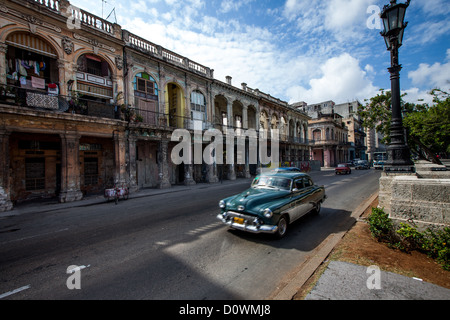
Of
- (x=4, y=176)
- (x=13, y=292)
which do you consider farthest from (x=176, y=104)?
(x=13, y=292)

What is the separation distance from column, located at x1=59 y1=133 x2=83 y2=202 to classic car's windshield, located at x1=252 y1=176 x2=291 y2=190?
36.2 ft

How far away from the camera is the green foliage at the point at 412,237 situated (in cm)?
340

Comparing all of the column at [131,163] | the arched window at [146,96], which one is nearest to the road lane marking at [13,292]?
the column at [131,163]

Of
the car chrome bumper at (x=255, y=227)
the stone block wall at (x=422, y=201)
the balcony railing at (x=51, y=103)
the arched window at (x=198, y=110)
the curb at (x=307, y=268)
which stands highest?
the arched window at (x=198, y=110)

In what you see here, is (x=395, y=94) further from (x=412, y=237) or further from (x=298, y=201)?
(x=298, y=201)

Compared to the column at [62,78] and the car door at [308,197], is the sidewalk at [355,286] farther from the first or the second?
the column at [62,78]

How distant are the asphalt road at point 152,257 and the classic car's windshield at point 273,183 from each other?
4.15ft

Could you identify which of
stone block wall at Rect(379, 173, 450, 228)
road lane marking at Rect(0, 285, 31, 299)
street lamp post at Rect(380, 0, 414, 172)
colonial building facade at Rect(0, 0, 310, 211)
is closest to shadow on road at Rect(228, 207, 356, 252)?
stone block wall at Rect(379, 173, 450, 228)

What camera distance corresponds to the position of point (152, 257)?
4199 millimetres

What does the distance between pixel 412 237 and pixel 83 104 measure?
15537 mm

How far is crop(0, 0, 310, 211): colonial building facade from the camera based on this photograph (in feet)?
34.7

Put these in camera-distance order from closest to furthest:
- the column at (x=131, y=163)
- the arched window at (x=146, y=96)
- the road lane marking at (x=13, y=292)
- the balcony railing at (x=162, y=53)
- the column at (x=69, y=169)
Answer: the road lane marking at (x=13, y=292)
the column at (x=69, y=169)
the column at (x=131, y=163)
the balcony railing at (x=162, y=53)
the arched window at (x=146, y=96)
